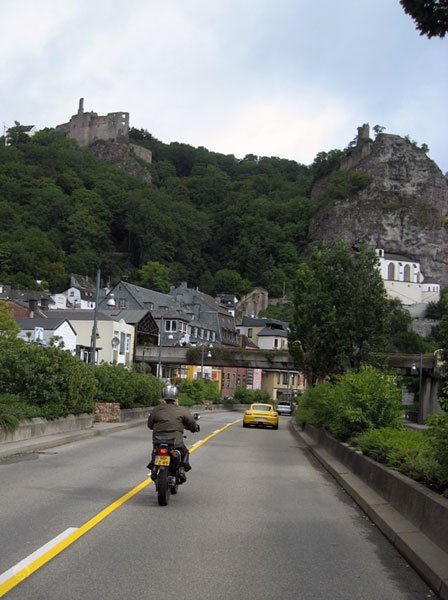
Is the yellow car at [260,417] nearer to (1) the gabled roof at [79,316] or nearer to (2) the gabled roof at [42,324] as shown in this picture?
(2) the gabled roof at [42,324]

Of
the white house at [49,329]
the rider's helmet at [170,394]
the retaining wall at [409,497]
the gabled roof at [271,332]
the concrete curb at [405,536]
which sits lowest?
the concrete curb at [405,536]

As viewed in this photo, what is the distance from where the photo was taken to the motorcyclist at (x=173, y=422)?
970 cm

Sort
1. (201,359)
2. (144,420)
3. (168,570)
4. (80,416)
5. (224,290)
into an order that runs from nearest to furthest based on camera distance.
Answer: (168,570) < (80,416) < (144,420) < (201,359) < (224,290)

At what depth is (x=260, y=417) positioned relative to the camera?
35.4 meters

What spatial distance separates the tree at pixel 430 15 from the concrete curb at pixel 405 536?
4901 mm

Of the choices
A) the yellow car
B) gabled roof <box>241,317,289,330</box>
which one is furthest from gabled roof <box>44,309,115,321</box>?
gabled roof <box>241,317,289,330</box>

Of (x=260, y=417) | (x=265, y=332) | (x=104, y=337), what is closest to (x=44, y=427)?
(x=260, y=417)

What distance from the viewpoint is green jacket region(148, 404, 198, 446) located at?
31.8 ft

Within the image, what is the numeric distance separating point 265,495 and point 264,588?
533cm

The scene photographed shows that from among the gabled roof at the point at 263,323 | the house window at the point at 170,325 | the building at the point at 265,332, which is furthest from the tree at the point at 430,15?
the gabled roof at the point at 263,323

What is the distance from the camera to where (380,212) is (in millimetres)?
150125

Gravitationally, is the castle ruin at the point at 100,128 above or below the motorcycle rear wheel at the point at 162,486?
above

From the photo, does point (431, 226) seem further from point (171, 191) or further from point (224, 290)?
point (171, 191)

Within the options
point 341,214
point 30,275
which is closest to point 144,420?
point 30,275
